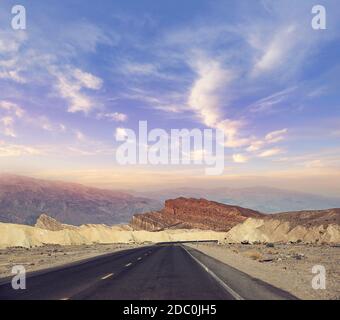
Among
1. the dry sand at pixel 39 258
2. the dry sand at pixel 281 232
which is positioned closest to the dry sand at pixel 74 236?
the dry sand at pixel 39 258

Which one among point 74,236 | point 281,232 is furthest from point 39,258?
point 74,236

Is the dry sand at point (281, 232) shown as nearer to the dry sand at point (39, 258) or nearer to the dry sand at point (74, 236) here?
the dry sand at point (74, 236)

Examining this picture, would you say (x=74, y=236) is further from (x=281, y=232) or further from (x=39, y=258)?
(x=39, y=258)

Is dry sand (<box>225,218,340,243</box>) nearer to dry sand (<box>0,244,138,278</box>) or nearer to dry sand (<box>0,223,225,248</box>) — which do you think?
dry sand (<box>0,223,225,248</box>)

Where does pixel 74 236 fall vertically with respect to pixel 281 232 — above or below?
below

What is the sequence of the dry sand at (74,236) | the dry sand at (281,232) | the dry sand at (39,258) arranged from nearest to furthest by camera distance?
the dry sand at (39,258) < the dry sand at (281,232) < the dry sand at (74,236)

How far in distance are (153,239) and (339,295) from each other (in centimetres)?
14960

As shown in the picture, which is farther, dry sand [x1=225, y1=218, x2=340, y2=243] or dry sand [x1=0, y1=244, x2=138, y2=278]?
dry sand [x1=225, y1=218, x2=340, y2=243]

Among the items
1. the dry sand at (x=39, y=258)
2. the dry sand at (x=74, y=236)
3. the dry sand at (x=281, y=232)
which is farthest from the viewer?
the dry sand at (x=74, y=236)

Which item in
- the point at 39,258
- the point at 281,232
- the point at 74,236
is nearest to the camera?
the point at 39,258

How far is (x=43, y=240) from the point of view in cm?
10388

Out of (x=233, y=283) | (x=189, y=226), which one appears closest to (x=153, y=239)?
(x=189, y=226)

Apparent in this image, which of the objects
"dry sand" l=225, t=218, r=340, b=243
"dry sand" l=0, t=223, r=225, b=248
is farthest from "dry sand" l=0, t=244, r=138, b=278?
"dry sand" l=225, t=218, r=340, b=243
